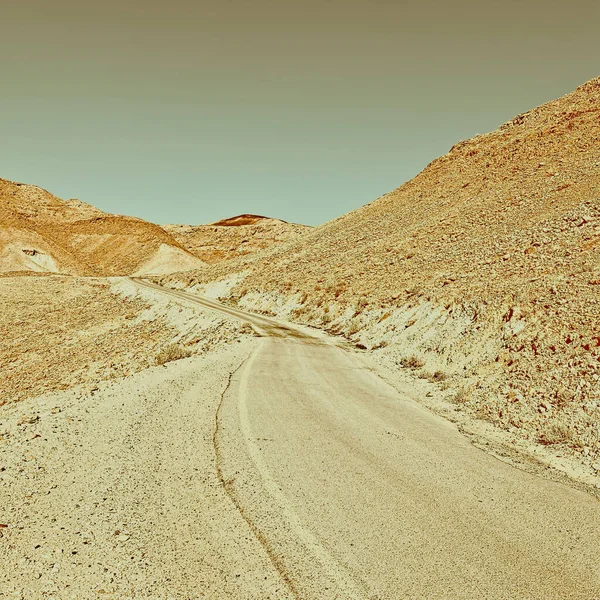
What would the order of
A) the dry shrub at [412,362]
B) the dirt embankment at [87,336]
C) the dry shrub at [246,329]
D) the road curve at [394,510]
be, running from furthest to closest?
the dry shrub at [246,329] < the dirt embankment at [87,336] < the dry shrub at [412,362] < the road curve at [394,510]

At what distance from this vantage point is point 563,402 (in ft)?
31.3

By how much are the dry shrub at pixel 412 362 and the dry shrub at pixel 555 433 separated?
268 inches

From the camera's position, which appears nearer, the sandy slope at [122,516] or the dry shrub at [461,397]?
the sandy slope at [122,516]

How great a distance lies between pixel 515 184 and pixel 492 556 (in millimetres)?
38705

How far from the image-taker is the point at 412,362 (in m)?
16.2

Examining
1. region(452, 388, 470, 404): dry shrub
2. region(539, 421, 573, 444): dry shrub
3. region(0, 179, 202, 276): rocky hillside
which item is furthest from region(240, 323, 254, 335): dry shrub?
region(0, 179, 202, 276): rocky hillside

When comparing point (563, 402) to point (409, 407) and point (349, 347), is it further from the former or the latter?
point (349, 347)

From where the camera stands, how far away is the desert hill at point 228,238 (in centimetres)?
11469

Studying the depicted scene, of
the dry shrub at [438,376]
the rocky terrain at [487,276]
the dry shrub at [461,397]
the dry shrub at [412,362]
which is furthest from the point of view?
the dry shrub at [412,362]

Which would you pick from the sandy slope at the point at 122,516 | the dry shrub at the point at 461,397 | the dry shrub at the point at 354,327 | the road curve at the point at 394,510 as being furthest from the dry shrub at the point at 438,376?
the dry shrub at the point at 354,327

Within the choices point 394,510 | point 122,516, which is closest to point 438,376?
point 394,510

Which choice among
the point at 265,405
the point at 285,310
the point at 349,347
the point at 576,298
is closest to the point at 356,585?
the point at 265,405

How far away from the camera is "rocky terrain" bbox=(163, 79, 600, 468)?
423 inches

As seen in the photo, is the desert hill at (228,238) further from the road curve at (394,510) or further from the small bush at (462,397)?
the road curve at (394,510)
